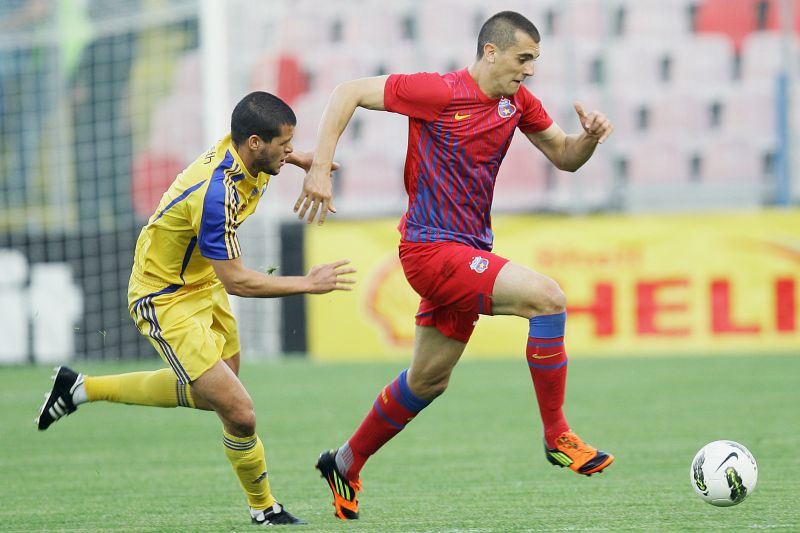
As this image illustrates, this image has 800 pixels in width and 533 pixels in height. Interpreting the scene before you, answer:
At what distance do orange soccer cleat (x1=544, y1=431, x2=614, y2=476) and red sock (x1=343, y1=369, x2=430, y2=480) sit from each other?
32.8 inches

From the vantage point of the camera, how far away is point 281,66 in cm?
1791

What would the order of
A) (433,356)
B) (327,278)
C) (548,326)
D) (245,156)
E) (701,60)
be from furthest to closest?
(701,60) → (433,356) → (245,156) → (548,326) → (327,278)

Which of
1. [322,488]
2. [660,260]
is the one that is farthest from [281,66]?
[322,488]

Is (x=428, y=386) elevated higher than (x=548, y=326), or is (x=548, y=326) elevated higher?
(x=548, y=326)

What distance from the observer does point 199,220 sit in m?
5.45

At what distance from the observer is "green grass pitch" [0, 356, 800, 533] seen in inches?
221

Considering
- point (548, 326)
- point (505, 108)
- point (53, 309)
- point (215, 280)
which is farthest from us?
point (53, 309)

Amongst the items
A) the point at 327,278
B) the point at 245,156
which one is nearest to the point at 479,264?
the point at 327,278

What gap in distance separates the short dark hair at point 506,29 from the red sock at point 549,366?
51.1 inches

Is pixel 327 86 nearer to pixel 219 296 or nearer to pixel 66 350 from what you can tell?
pixel 66 350

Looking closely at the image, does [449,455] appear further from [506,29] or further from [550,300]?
[506,29]

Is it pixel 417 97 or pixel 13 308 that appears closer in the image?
pixel 417 97

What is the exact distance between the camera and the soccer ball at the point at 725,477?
5.29 m

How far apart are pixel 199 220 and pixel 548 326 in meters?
1.64
